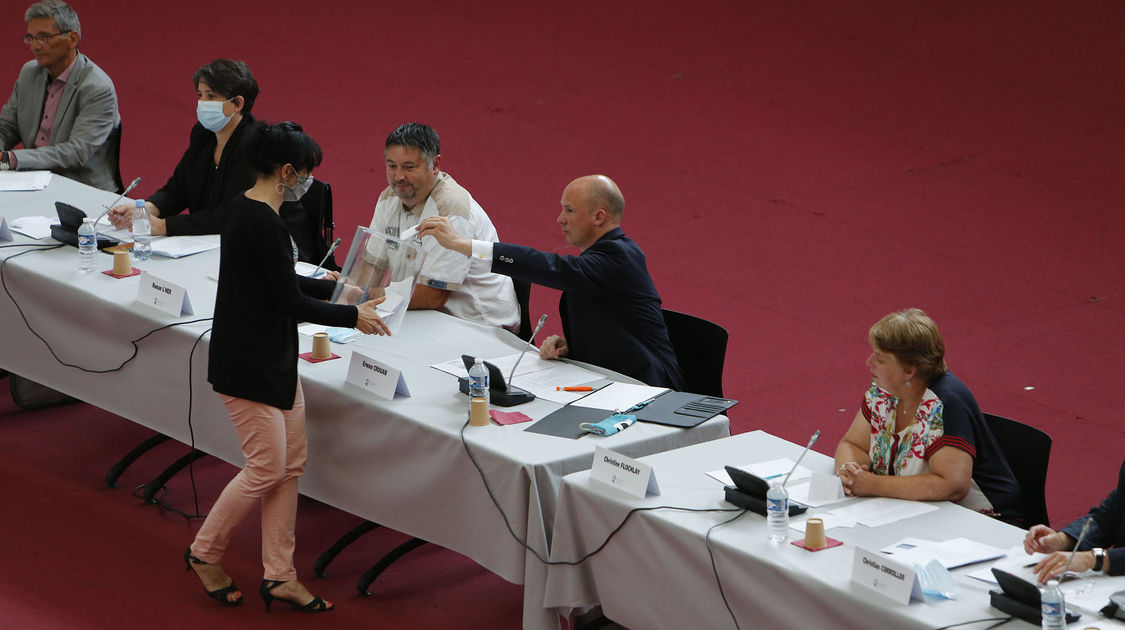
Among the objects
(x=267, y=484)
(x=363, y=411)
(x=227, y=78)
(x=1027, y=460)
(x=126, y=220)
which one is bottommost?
(x=267, y=484)

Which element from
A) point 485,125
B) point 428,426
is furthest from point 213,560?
point 485,125

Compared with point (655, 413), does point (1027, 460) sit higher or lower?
higher

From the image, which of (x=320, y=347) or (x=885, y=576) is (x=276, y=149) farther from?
(x=885, y=576)

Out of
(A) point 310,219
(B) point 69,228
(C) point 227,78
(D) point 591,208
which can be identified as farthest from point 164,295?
(D) point 591,208

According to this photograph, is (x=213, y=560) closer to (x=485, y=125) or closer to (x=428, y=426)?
(x=428, y=426)

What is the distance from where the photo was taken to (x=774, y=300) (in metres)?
6.22

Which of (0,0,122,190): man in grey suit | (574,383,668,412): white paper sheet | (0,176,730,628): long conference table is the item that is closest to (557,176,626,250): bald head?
(0,176,730,628): long conference table

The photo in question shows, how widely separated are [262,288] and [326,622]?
99cm

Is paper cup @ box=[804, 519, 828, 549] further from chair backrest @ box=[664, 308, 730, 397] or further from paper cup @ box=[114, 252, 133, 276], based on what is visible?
paper cup @ box=[114, 252, 133, 276]

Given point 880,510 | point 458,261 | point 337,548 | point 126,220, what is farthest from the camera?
point 126,220

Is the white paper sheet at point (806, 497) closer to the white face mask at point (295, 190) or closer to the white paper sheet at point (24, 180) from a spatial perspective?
the white face mask at point (295, 190)

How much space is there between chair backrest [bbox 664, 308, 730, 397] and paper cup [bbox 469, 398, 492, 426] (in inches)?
36.5

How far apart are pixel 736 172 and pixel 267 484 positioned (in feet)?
15.5

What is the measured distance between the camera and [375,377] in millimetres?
3771
